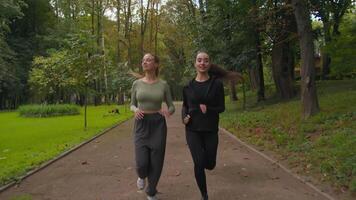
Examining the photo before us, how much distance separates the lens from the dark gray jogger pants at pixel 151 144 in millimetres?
6914

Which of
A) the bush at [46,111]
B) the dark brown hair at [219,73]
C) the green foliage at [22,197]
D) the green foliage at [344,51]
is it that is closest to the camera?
the dark brown hair at [219,73]

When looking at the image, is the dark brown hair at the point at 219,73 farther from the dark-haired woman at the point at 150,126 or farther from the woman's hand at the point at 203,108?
the dark-haired woman at the point at 150,126

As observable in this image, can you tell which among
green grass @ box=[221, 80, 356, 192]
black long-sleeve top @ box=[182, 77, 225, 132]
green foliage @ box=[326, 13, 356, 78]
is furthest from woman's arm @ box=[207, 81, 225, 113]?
green foliage @ box=[326, 13, 356, 78]

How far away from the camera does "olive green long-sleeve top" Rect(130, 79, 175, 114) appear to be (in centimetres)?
692

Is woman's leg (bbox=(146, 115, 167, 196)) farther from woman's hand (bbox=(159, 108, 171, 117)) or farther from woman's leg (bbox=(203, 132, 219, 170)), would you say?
woman's leg (bbox=(203, 132, 219, 170))

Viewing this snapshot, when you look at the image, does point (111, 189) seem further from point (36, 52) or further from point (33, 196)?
point (36, 52)

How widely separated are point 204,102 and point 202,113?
0.15 meters

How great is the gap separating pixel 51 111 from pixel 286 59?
673 inches

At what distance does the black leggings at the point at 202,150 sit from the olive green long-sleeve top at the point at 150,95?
0.62 m

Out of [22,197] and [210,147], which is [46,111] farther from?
[210,147]

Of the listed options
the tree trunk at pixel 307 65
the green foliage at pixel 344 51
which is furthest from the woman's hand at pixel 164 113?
the green foliage at pixel 344 51

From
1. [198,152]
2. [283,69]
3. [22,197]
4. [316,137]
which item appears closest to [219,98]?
[198,152]

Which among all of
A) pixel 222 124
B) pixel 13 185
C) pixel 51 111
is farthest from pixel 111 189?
pixel 51 111

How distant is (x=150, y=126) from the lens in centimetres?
693
